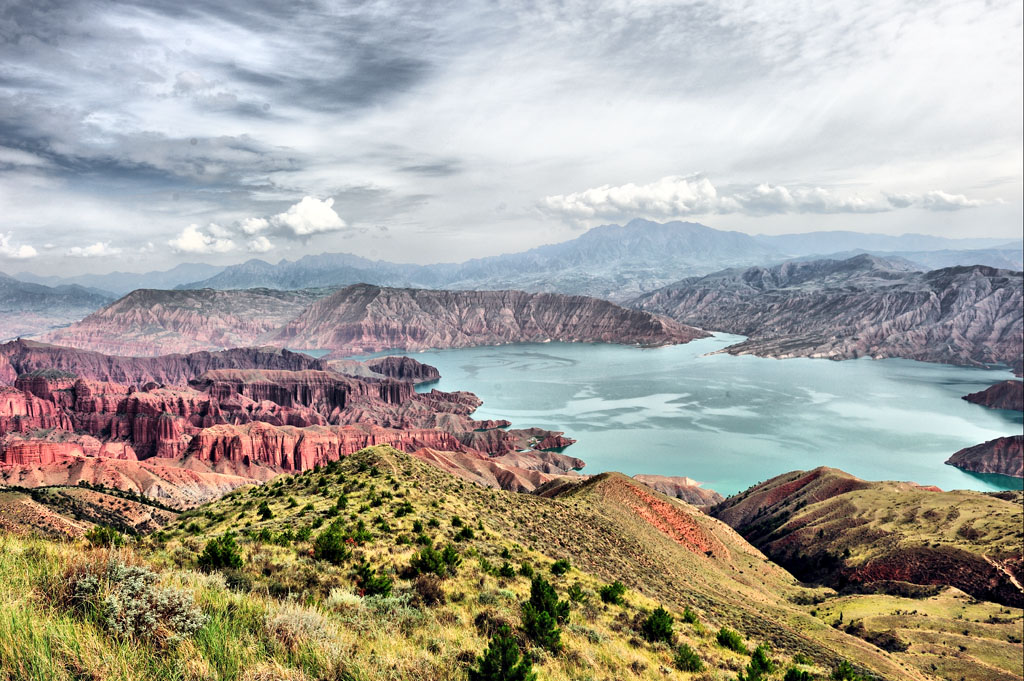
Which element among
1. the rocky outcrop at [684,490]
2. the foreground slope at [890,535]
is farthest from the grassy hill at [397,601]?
the rocky outcrop at [684,490]

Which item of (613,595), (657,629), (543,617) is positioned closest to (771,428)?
(613,595)

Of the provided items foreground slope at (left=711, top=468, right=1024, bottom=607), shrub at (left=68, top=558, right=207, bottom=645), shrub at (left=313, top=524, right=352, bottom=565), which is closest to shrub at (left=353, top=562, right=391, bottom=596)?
shrub at (left=313, top=524, right=352, bottom=565)

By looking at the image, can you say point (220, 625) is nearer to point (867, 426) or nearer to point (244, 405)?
point (244, 405)

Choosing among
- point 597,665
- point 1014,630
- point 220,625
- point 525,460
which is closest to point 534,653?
point 597,665

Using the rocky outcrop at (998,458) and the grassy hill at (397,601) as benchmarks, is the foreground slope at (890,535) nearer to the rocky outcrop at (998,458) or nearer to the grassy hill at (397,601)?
the grassy hill at (397,601)

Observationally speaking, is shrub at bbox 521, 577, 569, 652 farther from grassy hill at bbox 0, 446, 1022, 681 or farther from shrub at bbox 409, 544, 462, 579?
shrub at bbox 409, 544, 462, 579

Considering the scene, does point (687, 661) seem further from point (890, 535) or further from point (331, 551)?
point (890, 535)
